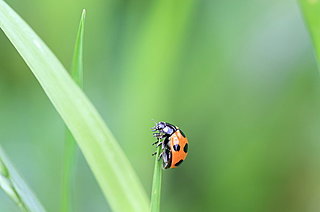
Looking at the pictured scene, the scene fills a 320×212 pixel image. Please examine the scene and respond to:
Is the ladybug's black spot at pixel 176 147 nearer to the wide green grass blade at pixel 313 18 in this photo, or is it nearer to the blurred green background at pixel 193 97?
the blurred green background at pixel 193 97

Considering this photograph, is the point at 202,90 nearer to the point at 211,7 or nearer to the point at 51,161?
→ the point at 211,7

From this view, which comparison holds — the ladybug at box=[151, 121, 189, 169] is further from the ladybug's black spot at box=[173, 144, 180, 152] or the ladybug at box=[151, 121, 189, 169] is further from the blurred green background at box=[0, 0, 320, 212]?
the blurred green background at box=[0, 0, 320, 212]

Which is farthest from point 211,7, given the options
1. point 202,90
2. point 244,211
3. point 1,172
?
point 1,172

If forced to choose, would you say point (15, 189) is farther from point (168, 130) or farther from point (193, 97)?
point (193, 97)

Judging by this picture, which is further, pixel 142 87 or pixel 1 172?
pixel 142 87

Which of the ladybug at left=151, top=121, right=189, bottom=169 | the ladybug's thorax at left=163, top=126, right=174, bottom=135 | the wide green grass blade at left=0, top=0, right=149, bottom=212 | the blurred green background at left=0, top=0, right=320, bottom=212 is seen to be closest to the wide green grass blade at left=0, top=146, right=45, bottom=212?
the wide green grass blade at left=0, top=0, right=149, bottom=212

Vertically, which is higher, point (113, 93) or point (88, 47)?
point (88, 47)

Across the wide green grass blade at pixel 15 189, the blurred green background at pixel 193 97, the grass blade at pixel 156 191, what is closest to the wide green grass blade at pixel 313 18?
the grass blade at pixel 156 191
